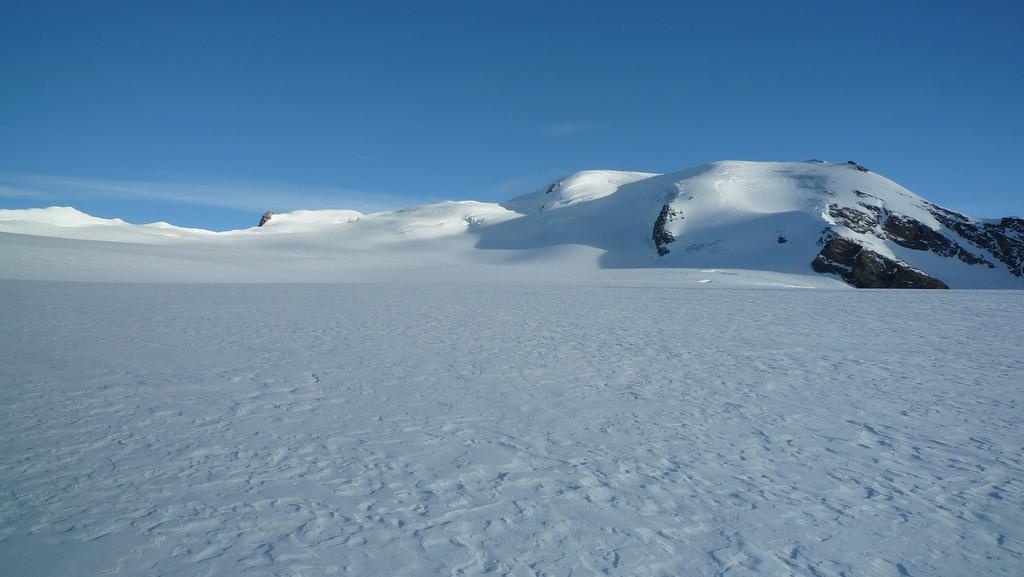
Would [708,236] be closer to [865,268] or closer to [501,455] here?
[865,268]

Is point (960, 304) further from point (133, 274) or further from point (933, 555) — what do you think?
point (133, 274)

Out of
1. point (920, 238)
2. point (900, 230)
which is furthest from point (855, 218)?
point (920, 238)

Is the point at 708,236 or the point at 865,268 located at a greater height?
the point at 708,236

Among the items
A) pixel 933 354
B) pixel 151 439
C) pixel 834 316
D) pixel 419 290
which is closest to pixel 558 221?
pixel 419 290

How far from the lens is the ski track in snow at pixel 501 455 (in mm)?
3268

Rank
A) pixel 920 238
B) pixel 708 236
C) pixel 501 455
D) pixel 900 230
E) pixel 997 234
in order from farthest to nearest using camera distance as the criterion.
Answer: pixel 708 236 → pixel 997 234 → pixel 900 230 → pixel 920 238 → pixel 501 455

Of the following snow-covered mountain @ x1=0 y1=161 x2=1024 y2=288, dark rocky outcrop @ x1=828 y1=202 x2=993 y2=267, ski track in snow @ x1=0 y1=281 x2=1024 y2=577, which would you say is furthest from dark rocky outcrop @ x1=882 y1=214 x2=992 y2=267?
ski track in snow @ x1=0 y1=281 x2=1024 y2=577

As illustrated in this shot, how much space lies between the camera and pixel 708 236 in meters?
Result: 48.3

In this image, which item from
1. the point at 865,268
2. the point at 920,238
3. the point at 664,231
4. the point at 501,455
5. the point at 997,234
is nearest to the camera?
the point at 501,455

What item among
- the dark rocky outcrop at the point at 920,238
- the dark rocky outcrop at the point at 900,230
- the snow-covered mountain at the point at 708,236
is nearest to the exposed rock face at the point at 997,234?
the snow-covered mountain at the point at 708,236

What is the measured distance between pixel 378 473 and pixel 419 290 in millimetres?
16477

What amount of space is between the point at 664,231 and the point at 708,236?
4.93 metres

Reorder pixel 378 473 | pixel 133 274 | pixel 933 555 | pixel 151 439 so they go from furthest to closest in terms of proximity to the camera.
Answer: pixel 133 274
pixel 151 439
pixel 378 473
pixel 933 555

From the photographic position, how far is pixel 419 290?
20516 millimetres
